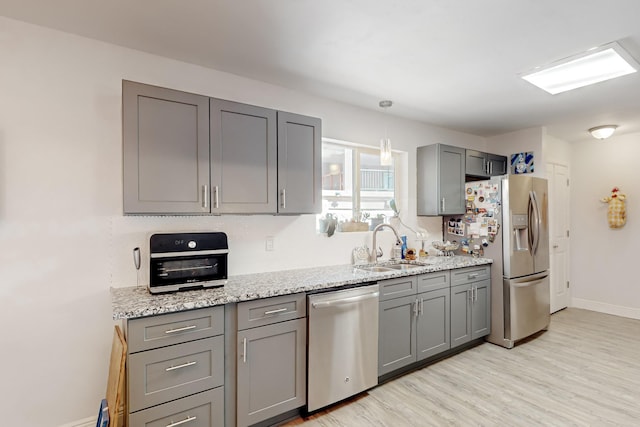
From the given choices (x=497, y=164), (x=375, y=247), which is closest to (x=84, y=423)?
(x=375, y=247)

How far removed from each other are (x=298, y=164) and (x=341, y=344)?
4.59 ft

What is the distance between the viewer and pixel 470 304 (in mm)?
3449

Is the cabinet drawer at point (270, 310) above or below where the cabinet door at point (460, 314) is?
above

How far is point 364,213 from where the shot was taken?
3.58 metres

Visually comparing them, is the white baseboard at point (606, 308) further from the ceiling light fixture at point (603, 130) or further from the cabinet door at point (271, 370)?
the cabinet door at point (271, 370)

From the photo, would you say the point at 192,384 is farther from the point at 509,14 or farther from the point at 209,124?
the point at 509,14

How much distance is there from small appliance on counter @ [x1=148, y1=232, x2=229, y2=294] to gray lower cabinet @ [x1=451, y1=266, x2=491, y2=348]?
230 centimetres

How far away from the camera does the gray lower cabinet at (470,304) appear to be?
3.30 metres

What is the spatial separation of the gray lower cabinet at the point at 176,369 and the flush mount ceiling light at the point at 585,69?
9.79 feet

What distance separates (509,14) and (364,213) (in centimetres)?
214

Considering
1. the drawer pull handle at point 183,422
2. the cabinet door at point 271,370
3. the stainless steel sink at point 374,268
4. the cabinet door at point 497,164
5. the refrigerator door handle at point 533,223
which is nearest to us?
the drawer pull handle at point 183,422

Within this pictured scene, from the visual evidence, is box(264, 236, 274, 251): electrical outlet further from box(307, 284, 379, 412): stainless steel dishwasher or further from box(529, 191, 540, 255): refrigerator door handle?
box(529, 191, 540, 255): refrigerator door handle

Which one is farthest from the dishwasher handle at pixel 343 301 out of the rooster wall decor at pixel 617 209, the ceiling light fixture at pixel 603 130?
the rooster wall decor at pixel 617 209

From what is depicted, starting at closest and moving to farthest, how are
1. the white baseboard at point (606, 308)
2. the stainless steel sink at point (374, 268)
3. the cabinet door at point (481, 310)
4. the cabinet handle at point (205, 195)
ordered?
the cabinet handle at point (205, 195) → the stainless steel sink at point (374, 268) → the cabinet door at point (481, 310) → the white baseboard at point (606, 308)
